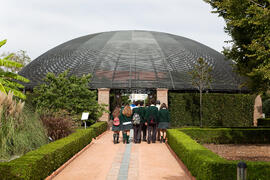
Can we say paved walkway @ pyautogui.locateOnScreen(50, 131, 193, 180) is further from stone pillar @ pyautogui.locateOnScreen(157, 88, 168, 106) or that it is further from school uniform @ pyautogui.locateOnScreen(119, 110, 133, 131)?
stone pillar @ pyautogui.locateOnScreen(157, 88, 168, 106)

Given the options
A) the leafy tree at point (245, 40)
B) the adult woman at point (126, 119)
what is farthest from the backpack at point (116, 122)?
the leafy tree at point (245, 40)

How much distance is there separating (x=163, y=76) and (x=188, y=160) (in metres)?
20.1

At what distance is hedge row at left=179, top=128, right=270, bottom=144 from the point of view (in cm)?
1403

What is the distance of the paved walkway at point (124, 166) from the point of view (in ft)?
22.3

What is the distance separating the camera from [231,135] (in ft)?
46.2

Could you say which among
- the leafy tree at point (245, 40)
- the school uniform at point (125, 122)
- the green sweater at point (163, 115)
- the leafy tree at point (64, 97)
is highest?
the leafy tree at point (245, 40)

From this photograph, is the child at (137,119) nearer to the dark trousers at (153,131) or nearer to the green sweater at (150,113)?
the green sweater at (150,113)

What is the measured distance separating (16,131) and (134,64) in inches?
839

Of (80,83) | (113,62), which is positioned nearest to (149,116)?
(80,83)

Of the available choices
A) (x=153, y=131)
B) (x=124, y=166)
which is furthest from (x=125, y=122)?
(x=124, y=166)

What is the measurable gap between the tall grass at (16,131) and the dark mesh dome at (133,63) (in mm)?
17744

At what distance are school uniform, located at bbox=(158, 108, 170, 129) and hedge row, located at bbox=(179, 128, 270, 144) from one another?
2075 millimetres

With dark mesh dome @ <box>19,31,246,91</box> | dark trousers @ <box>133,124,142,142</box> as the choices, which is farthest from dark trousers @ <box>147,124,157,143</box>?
dark mesh dome @ <box>19,31,246,91</box>

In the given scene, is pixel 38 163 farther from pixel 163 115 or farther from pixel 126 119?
pixel 163 115
